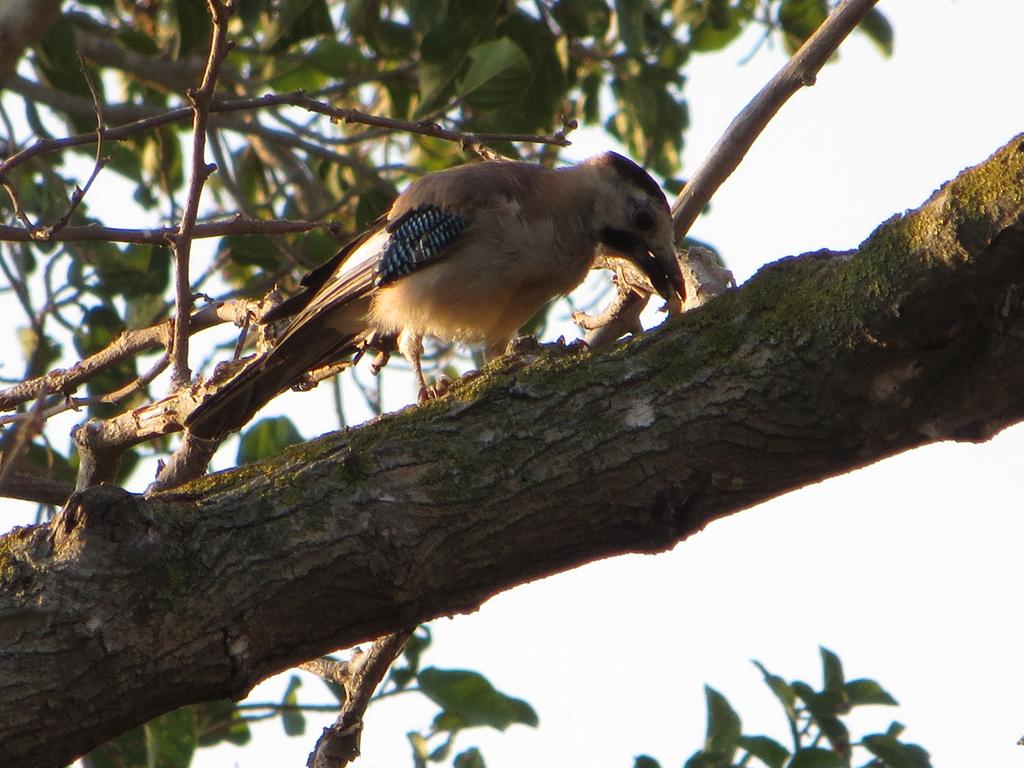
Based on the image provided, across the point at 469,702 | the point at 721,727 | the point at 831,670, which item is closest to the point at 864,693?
the point at 831,670

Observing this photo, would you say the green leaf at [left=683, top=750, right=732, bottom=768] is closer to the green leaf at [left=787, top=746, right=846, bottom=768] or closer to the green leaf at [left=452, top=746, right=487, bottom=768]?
the green leaf at [left=787, top=746, right=846, bottom=768]

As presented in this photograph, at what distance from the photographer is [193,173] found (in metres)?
3.90

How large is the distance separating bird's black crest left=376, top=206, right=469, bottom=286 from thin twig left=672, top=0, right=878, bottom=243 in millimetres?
1152

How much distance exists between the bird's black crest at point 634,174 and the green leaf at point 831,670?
2.06m

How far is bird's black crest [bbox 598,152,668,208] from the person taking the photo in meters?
5.68

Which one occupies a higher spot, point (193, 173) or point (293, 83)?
point (293, 83)

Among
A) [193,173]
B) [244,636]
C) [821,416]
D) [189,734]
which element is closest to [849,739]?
[821,416]

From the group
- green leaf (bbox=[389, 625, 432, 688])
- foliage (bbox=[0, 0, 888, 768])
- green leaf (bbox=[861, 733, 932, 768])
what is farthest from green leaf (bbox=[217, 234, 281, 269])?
green leaf (bbox=[861, 733, 932, 768])

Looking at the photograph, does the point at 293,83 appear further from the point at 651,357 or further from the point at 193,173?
the point at 651,357

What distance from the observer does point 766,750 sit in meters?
4.59

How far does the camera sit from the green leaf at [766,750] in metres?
4.58

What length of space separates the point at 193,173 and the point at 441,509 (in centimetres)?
149

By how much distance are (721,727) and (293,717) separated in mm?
2100

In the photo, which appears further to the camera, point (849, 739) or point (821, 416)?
point (849, 739)
